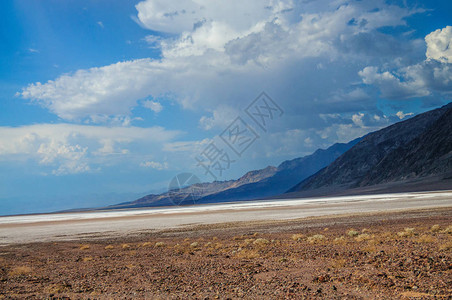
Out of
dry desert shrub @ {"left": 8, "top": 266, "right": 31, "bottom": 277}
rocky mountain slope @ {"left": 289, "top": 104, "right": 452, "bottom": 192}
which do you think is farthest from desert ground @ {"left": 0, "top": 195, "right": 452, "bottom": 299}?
rocky mountain slope @ {"left": 289, "top": 104, "right": 452, "bottom": 192}

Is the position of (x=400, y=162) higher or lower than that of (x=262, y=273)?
higher

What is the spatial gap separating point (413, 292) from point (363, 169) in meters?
162

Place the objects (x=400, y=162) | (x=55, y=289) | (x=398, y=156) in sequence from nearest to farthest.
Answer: (x=55, y=289) → (x=400, y=162) → (x=398, y=156)

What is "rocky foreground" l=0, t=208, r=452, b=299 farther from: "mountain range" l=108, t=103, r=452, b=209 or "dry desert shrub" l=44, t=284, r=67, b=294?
"mountain range" l=108, t=103, r=452, b=209

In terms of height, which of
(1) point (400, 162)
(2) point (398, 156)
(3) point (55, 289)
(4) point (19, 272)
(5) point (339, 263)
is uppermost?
(2) point (398, 156)

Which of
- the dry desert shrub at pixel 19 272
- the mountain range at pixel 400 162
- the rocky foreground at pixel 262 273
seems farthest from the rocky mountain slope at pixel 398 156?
the dry desert shrub at pixel 19 272

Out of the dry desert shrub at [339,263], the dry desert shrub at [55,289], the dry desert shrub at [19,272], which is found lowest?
the dry desert shrub at [339,263]

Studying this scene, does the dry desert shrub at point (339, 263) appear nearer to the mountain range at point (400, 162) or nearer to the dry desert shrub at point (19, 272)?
the dry desert shrub at point (19, 272)

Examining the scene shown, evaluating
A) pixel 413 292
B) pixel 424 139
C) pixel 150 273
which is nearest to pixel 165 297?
pixel 150 273

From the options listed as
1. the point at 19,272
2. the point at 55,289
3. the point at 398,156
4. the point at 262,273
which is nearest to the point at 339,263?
the point at 262,273

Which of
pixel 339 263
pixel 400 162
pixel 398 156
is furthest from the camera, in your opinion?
pixel 398 156

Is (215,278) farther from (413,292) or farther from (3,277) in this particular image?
(3,277)

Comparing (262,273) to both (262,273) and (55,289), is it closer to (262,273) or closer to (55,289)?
(262,273)

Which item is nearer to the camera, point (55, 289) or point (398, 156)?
point (55, 289)
